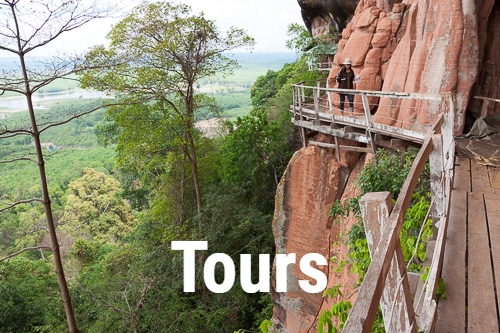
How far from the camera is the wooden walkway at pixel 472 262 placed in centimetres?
249

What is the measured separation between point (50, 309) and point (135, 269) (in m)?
4.62

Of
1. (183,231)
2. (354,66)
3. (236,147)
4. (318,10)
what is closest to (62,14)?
(354,66)

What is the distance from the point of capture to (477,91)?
A: 8695 mm

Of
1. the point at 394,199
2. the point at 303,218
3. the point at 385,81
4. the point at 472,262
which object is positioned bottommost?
the point at 303,218

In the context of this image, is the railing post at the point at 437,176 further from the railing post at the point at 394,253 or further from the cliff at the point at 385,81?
the cliff at the point at 385,81

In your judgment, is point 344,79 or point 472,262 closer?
point 472,262

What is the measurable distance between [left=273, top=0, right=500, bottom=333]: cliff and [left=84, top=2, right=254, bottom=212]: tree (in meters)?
4.94

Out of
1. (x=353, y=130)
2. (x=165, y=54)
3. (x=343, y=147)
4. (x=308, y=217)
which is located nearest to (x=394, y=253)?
(x=353, y=130)

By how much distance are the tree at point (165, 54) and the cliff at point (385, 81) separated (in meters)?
4.94

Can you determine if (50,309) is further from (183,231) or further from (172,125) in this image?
(172,125)

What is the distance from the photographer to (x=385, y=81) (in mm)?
10484

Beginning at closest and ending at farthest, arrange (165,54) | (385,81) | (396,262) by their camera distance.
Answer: (396,262)
(385,81)
(165,54)

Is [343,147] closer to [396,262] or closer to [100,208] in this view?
[396,262]

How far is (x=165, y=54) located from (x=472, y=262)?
482 inches
